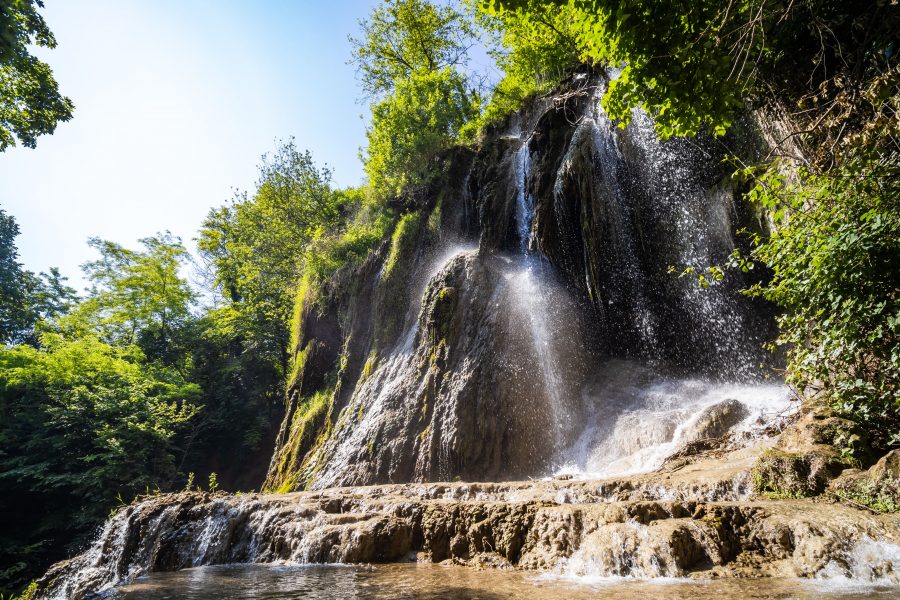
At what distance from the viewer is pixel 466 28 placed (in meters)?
21.4

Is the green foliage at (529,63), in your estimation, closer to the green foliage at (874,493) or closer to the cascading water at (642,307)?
the cascading water at (642,307)

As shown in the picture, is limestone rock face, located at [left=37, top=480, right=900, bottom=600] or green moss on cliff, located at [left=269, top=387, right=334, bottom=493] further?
green moss on cliff, located at [left=269, top=387, right=334, bottom=493]

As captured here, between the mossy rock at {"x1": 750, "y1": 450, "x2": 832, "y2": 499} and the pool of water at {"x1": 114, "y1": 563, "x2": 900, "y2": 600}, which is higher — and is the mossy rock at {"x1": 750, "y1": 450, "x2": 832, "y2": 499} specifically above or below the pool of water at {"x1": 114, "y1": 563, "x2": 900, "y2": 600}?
above

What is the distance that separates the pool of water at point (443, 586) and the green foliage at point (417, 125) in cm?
1537

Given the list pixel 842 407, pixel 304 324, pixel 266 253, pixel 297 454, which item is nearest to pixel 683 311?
pixel 842 407

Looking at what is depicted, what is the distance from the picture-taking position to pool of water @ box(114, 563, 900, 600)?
274cm

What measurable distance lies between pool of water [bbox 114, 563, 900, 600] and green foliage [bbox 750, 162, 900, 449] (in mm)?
2509

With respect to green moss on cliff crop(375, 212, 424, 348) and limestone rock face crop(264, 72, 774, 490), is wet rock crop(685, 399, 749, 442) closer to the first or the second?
limestone rock face crop(264, 72, 774, 490)

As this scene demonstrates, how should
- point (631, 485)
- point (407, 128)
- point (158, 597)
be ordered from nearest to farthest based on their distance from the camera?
1. point (158, 597)
2. point (631, 485)
3. point (407, 128)

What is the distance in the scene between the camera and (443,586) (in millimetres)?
3668

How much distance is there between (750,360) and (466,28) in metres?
20.1

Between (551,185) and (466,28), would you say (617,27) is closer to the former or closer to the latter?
(551,185)

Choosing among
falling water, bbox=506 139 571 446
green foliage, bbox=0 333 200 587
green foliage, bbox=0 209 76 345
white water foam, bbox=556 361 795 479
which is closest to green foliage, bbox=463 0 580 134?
falling water, bbox=506 139 571 446

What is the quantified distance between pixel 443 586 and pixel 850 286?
192 inches
